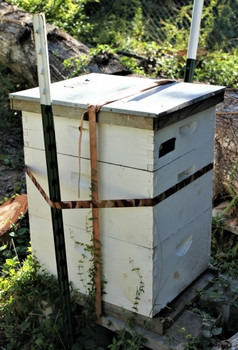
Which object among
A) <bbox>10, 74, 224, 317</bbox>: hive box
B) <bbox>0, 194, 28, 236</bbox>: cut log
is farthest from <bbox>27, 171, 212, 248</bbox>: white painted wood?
<bbox>0, 194, 28, 236</bbox>: cut log

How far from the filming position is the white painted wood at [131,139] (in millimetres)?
2031

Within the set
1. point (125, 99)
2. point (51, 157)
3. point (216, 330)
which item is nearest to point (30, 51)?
point (125, 99)

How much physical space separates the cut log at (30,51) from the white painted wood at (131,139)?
1.87 m

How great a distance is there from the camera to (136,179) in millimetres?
2088

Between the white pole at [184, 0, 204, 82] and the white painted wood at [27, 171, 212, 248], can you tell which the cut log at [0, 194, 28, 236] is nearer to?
the white painted wood at [27, 171, 212, 248]

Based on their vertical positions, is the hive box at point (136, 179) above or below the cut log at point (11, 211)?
above

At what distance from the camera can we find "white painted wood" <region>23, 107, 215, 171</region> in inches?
80.0

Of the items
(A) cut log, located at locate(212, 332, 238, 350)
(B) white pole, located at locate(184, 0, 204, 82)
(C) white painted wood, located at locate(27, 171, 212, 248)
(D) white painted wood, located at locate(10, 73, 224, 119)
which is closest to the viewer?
(D) white painted wood, located at locate(10, 73, 224, 119)

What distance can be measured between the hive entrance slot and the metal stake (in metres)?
0.42

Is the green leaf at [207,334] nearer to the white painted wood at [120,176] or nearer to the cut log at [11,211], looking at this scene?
the white painted wood at [120,176]

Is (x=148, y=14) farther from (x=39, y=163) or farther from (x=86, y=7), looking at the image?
(x=39, y=163)

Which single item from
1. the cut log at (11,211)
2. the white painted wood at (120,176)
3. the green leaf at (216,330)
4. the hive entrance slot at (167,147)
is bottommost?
the cut log at (11,211)

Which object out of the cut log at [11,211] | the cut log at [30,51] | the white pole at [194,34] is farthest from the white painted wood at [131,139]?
the cut log at [30,51]

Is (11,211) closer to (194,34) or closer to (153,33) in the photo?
(194,34)
